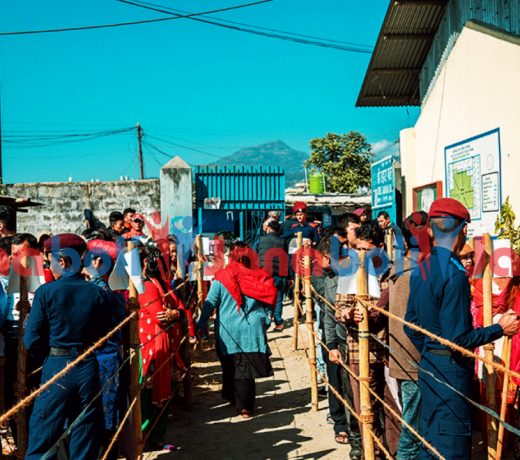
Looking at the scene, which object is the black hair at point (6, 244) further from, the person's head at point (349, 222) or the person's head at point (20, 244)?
the person's head at point (349, 222)

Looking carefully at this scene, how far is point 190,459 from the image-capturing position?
5.15 m

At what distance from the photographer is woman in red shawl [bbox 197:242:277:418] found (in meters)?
6.05

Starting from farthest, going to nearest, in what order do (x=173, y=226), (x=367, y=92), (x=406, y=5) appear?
(x=173, y=226) → (x=367, y=92) → (x=406, y=5)

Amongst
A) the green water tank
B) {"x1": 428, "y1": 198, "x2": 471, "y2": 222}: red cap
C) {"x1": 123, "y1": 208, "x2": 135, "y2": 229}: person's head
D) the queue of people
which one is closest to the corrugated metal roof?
the queue of people

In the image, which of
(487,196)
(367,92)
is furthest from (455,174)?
(367,92)

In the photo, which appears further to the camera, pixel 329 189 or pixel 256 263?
pixel 329 189

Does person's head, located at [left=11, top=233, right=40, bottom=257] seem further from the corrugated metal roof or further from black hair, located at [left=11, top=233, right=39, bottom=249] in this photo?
the corrugated metal roof

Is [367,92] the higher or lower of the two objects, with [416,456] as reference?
higher

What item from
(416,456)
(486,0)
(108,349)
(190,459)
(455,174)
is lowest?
(190,459)

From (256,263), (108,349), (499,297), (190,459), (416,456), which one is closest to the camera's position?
(416,456)

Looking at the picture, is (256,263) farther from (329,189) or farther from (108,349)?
(329,189)

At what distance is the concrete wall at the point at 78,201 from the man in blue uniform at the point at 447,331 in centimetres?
1243

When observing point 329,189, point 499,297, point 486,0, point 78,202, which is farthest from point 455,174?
point 329,189

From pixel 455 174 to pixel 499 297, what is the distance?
4985 millimetres
